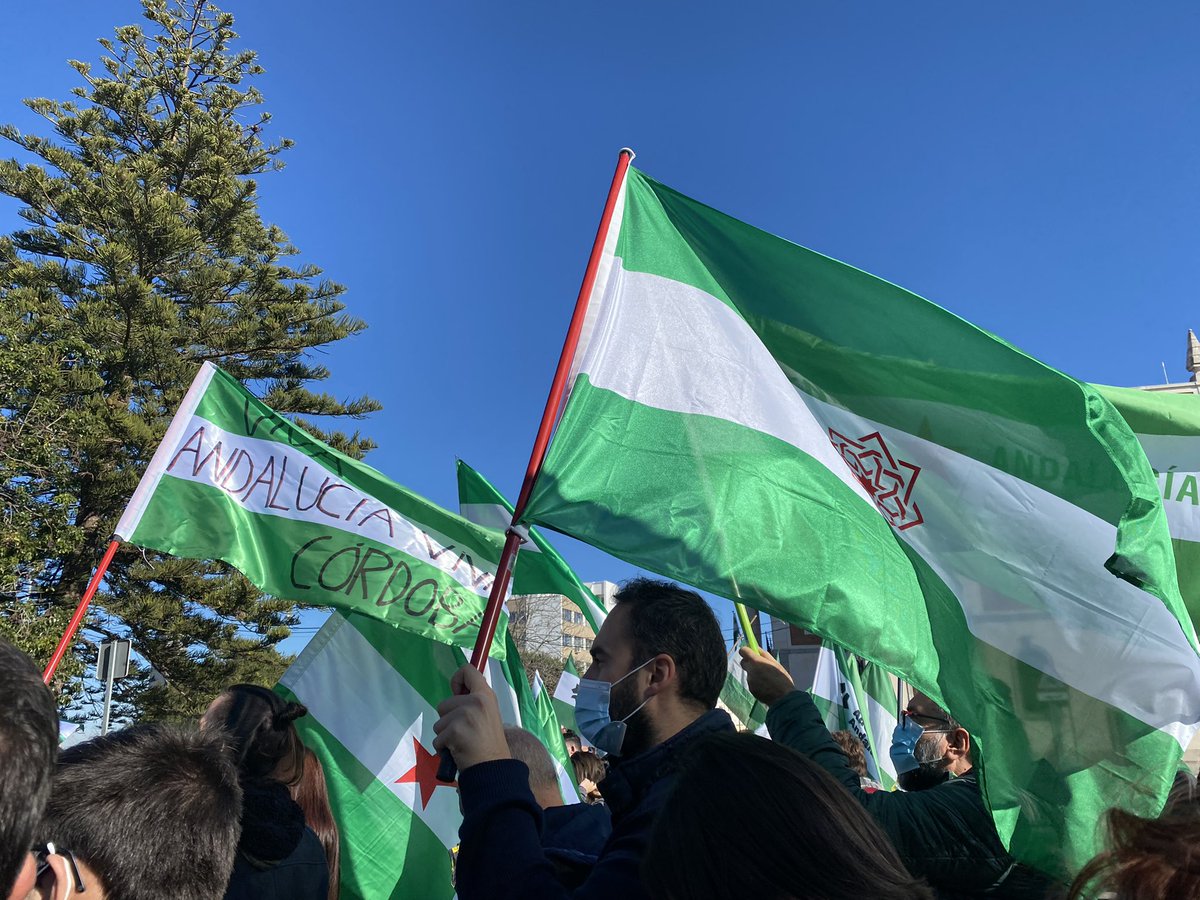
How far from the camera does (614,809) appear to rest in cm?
225

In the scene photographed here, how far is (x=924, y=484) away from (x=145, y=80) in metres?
18.6

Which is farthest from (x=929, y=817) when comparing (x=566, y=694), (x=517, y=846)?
(x=566, y=694)

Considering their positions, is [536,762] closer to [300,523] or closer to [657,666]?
[657,666]

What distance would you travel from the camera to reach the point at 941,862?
266 centimetres

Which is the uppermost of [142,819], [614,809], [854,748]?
[854,748]

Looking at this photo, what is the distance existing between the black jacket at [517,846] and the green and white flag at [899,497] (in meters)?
1.21

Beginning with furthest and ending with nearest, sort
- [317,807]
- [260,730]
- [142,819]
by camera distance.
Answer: [317,807] < [260,730] < [142,819]

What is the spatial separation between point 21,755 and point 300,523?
12.3ft

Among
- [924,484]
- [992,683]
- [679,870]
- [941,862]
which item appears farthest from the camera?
[924,484]

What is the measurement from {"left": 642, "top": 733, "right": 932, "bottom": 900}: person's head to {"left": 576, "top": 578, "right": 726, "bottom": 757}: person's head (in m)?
1.09

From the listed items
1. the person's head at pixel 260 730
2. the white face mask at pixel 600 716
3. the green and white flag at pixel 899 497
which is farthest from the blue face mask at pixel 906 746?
the person's head at pixel 260 730

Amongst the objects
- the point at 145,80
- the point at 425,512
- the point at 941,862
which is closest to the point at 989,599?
the point at 941,862

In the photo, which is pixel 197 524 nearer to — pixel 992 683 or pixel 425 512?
pixel 425 512

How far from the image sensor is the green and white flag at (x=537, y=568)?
5.72 m
